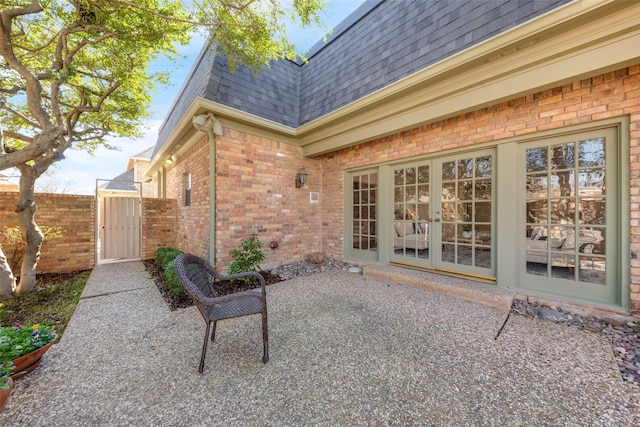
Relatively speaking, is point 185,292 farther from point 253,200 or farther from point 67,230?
point 67,230

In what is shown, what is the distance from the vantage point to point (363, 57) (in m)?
4.70

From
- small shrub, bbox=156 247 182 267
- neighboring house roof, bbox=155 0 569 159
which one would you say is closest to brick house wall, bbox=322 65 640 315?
neighboring house roof, bbox=155 0 569 159

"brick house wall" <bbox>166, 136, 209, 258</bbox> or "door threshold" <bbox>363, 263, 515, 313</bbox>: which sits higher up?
"brick house wall" <bbox>166, 136, 209, 258</bbox>

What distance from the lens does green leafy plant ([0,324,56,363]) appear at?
1.76 m

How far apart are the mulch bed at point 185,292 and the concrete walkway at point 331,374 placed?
30cm

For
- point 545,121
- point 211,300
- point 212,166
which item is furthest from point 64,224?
point 545,121

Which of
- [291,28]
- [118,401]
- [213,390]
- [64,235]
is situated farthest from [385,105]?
[64,235]

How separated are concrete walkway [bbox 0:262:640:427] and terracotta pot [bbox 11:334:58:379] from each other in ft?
0.28

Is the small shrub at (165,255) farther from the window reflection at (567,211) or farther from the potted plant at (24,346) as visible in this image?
the window reflection at (567,211)

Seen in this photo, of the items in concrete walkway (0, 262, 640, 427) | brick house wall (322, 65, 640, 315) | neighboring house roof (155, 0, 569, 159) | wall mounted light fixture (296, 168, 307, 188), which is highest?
neighboring house roof (155, 0, 569, 159)

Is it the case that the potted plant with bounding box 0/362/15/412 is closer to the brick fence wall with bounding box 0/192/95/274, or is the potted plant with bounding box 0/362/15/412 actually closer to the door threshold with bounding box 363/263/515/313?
the door threshold with bounding box 363/263/515/313

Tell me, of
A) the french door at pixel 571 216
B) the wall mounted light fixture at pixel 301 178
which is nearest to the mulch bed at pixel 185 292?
the wall mounted light fixture at pixel 301 178

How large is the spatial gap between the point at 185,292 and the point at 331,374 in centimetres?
285

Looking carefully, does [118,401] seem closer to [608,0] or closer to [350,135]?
[350,135]
